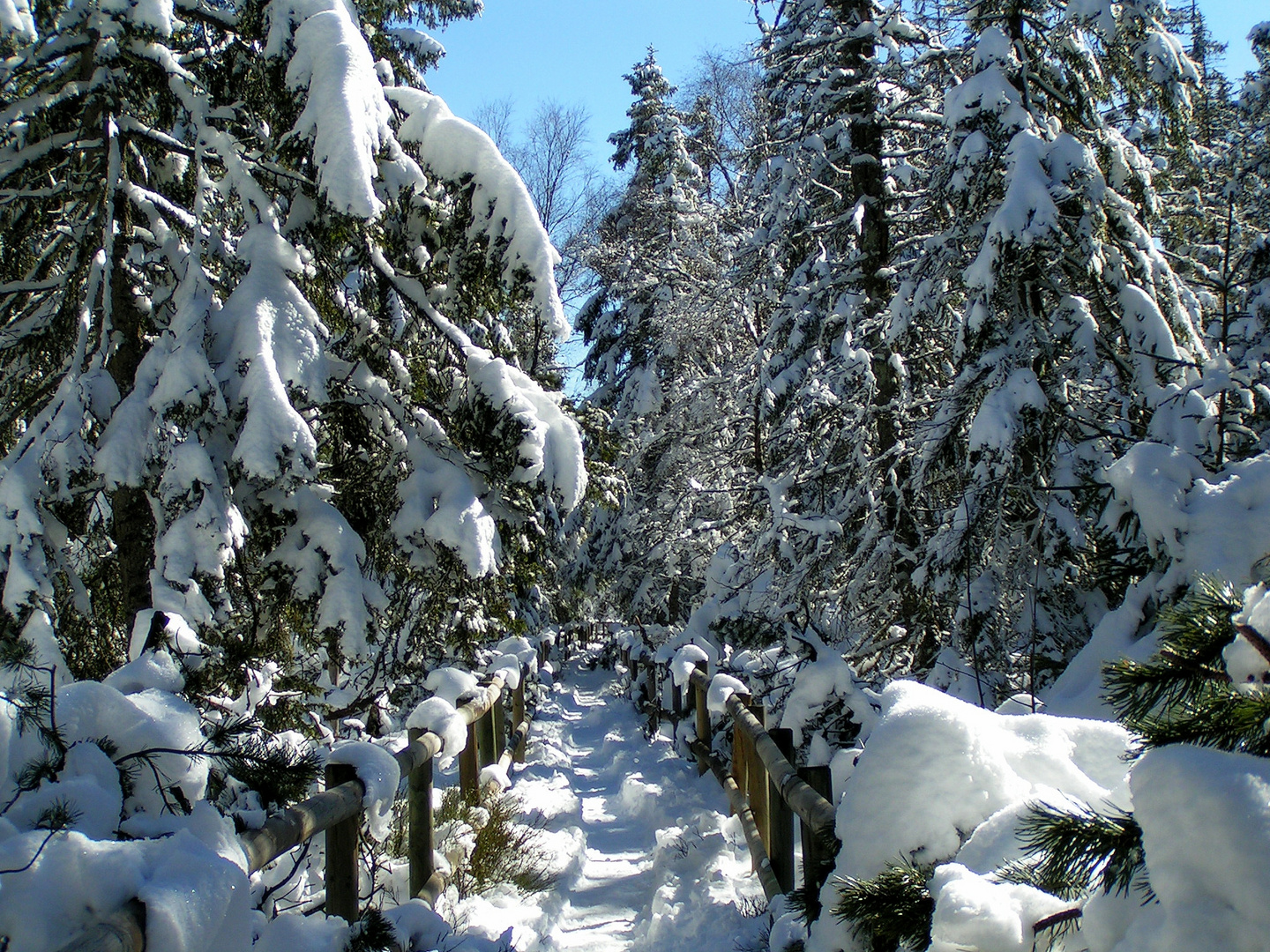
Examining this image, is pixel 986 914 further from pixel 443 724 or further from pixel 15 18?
pixel 15 18

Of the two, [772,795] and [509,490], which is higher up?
[509,490]

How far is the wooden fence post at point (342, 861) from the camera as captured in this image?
133 inches

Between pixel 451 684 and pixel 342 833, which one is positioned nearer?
pixel 342 833


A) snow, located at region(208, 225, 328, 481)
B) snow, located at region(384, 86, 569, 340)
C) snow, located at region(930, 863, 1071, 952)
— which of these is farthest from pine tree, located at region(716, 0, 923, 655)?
snow, located at region(930, 863, 1071, 952)

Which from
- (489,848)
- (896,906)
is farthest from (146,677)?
(489,848)

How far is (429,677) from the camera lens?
6.82 meters

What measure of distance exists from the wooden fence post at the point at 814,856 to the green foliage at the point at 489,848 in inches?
98.9

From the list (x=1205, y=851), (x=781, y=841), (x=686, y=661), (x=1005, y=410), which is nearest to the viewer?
(x=1205, y=851)

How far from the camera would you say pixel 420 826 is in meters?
4.63

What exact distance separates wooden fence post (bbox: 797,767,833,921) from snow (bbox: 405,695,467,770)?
91.1 inches

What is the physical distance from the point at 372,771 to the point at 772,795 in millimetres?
2404

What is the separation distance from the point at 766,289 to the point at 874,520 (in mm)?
3594

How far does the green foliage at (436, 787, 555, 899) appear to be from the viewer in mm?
5359

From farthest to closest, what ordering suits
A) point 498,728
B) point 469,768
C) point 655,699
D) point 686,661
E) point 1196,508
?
1. point 655,699
2. point 686,661
3. point 498,728
4. point 469,768
5. point 1196,508
